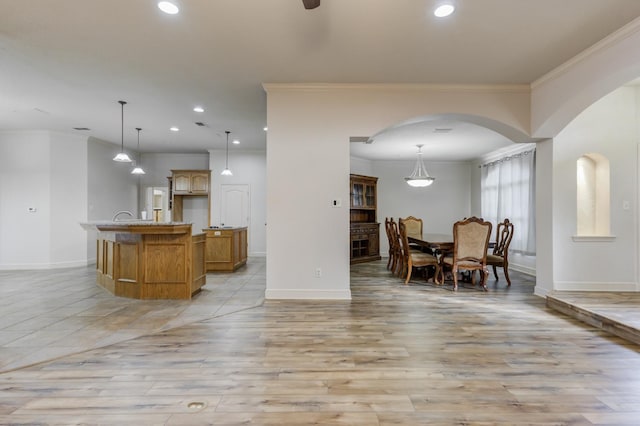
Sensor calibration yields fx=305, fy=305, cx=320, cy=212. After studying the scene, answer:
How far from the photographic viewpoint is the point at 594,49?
126 inches

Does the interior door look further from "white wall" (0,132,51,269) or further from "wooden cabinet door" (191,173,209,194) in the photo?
"white wall" (0,132,51,269)

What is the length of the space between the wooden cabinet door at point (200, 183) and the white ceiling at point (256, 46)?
10.7 ft

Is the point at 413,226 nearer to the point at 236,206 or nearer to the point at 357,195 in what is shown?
the point at 357,195

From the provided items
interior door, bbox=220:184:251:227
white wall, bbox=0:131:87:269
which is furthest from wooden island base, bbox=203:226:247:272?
white wall, bbox=0:131:87:269

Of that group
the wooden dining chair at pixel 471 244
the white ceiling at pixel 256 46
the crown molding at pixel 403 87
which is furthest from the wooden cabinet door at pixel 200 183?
the wooden dining chair at pixel 471 244

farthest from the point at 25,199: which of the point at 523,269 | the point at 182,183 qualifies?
the point at 523,269

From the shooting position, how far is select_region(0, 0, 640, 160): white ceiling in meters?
2.62

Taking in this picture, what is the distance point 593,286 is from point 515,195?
2.85 metres

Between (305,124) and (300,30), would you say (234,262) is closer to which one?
(305,124)

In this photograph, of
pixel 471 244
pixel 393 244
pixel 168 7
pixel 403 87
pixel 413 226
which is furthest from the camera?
pixel 413 226

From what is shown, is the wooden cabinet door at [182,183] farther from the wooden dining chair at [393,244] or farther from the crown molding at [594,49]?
the crown molding at [594,49]

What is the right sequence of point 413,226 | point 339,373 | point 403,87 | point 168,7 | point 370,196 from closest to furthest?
point 339,373 → point 168,7 → point 403,87 → point 413,226 → point 370,196

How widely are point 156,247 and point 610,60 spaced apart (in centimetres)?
567

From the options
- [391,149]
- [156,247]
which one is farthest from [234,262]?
[391,149]
